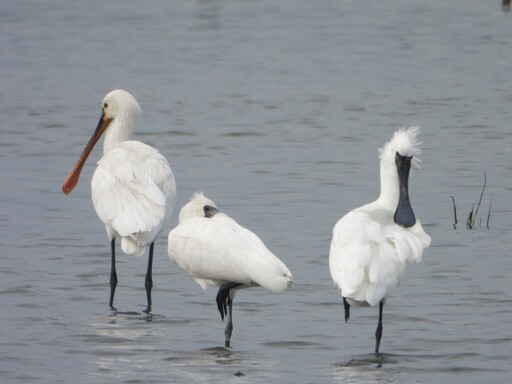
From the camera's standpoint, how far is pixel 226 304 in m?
8.71

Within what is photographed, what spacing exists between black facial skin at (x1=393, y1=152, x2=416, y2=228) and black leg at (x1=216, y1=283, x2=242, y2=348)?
3.44 feet

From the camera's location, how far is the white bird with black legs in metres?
7.87

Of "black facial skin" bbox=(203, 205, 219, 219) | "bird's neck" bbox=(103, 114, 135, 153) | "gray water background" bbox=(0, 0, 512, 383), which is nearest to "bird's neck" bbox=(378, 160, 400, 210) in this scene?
"gray water background" bbox=(0, 0, 512, 383)

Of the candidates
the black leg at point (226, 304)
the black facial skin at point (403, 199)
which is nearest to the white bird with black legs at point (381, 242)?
the black facial skin at point (403, 199)

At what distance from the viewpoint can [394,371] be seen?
7.86 m

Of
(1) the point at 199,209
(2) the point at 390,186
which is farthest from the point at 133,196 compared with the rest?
(2) the point at 390,186

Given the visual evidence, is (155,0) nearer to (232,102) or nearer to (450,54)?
(450,54)

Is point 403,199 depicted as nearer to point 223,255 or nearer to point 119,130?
point 223,255

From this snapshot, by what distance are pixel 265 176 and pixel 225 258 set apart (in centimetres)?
574

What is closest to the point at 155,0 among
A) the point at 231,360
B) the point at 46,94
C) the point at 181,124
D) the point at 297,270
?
the point at 46,94

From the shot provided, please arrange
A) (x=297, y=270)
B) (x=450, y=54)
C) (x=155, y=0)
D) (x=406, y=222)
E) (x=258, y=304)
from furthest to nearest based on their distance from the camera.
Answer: (x=155, y=0), (x=450, y=54), (x=297, y=270), (x=258, y=304), (x=406, y=222)

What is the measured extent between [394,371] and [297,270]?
103 inches

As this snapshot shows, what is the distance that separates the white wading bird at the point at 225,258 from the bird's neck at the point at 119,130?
205 cm

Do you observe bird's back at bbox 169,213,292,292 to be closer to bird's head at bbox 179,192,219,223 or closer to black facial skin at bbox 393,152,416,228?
bird's head at bbox 179,192,219,223
